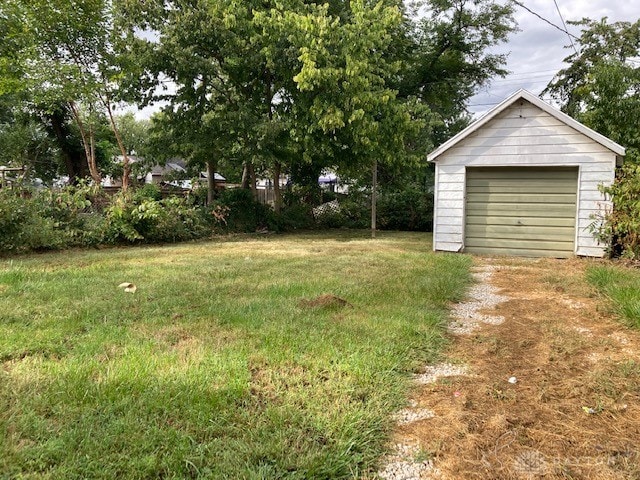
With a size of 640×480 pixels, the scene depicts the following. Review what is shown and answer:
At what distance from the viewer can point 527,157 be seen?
8805 mm

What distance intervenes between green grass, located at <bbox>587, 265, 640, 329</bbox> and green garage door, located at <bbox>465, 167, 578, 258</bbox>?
2.27 metres

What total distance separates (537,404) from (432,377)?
639mm

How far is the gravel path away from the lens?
1.89 m

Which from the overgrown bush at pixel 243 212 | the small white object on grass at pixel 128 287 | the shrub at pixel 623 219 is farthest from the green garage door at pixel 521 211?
the overgrown bush at pixel 243 212

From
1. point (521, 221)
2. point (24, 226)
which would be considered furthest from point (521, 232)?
point (24, 226)

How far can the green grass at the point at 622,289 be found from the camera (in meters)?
4.04

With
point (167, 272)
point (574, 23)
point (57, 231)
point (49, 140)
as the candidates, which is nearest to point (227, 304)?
point (167, 272)

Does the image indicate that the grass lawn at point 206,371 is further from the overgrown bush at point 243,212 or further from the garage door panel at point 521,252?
the overgrown bush at point 243,212

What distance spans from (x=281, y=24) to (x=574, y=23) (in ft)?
59.5

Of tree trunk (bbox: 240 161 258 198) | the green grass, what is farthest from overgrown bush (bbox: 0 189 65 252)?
the green grass

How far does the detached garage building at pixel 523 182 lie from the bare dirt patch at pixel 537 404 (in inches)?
202

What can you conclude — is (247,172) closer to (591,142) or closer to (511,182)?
(511,182)

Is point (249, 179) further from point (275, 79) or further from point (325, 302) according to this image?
point (325, 302)

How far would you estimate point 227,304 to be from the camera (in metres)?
4.48
